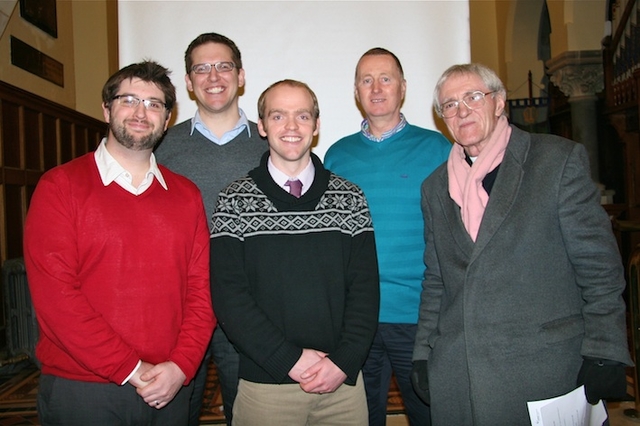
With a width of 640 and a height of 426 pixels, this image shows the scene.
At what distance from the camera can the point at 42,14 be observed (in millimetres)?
5723

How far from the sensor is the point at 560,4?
23.9 ft

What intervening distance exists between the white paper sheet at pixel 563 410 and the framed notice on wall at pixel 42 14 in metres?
5.85

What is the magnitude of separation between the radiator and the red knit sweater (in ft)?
10.4

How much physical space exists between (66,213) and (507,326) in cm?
129

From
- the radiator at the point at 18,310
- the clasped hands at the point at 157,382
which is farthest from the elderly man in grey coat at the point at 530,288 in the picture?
the radiator at the point at 18,310

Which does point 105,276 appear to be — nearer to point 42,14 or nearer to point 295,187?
point 295,187

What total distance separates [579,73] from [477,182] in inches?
276

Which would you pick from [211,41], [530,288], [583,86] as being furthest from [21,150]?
[583,86]

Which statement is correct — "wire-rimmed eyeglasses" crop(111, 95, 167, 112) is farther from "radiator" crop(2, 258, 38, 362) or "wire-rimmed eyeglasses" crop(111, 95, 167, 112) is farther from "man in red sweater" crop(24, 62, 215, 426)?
"radiator" crop(2, 258, 38, 362)

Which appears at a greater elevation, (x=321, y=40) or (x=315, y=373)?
(x=321, y=40)

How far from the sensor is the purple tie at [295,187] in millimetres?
1705

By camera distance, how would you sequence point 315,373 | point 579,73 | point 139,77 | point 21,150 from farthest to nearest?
point 579,73, point 21,150, point 139,77, point 315,373

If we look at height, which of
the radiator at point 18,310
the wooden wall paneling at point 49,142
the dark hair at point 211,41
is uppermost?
the wooden wall paneling at point 49,142

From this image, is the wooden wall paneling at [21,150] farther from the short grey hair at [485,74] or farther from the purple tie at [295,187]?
the short grey hair at [485,74]
